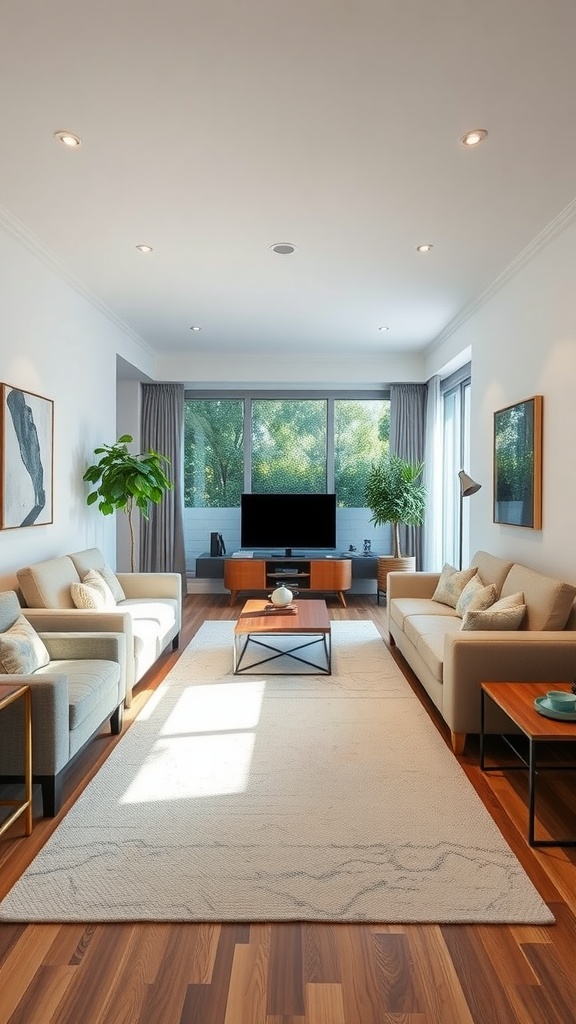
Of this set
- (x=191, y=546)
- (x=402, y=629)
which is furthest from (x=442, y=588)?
(x=191, y=546)

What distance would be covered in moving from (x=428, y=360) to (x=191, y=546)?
3678 millimetres

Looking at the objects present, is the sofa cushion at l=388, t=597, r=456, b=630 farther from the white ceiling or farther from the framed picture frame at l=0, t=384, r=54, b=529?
the framed picture frame at l=0, t=384, r=54, b=529

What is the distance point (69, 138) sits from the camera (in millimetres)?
2842

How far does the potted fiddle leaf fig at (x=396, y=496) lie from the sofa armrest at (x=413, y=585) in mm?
1789

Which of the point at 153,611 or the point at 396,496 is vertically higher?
the point at 396,496

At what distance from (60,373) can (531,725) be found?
3.87 metres

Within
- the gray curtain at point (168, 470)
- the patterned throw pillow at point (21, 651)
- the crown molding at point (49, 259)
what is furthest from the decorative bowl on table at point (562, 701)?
the gray curtain at point (168, 470)

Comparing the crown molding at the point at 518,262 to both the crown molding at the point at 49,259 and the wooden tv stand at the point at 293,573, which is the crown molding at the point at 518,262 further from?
the crown molding at the point at 49,259

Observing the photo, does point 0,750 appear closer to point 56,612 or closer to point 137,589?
point 56,612

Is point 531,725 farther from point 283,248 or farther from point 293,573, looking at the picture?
point 293,573

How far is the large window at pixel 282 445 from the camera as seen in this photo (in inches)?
314

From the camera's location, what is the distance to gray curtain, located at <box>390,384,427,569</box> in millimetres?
7805

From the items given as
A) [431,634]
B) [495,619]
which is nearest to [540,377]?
[495,619]

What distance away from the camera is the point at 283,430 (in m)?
8.06
